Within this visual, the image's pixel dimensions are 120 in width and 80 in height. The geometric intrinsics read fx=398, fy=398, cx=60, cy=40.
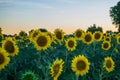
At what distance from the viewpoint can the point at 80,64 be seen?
7316 millimetres

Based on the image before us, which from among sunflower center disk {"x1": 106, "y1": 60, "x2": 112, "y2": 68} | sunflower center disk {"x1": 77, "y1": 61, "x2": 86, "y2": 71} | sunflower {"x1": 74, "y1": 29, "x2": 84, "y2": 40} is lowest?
sunflower center disk {"x1": 106, "y1": 60, "x2": 112, "y2": 68}

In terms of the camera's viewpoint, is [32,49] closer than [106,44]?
Yes

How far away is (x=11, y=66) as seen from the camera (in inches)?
341

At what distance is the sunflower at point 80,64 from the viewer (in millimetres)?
7207

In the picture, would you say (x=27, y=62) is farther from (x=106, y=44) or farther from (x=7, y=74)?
(x=106, y=44)

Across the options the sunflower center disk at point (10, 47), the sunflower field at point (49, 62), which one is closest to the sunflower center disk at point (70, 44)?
the sunflower field at point (49, 62)

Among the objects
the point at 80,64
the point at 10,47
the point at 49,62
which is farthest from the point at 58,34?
the point at 49,62

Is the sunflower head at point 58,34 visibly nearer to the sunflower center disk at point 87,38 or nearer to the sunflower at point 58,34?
the sunflower at point 58,34

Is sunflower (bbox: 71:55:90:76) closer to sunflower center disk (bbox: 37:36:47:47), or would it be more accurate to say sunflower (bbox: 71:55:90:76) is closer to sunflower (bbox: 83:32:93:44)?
sunflower center disk (bbox: 37:36:47:47)

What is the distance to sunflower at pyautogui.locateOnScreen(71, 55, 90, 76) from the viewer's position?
23.6 feet

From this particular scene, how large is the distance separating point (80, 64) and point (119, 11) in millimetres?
84883

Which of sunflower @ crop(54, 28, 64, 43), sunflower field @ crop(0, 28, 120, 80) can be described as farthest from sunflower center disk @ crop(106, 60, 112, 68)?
sunflower @ crop(54, 28, 64, 43)

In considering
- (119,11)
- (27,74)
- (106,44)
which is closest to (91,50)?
(106,44)

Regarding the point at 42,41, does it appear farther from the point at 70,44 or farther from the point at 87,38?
the point at 87,38
